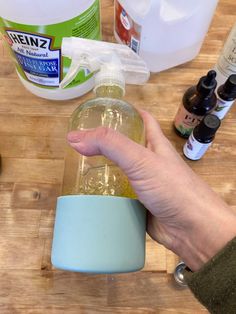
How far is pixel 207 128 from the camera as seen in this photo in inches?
17.3

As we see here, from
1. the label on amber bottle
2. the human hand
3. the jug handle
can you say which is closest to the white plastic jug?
the jug handle

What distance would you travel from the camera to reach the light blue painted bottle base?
1.02ft

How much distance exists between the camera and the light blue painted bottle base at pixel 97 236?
311mm

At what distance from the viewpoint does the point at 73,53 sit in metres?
0.43

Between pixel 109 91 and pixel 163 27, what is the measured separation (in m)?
0.16

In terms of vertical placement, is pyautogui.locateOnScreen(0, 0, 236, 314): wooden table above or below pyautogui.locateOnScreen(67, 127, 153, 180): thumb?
below

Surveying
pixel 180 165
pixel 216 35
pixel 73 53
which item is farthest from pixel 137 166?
pixel 216 35

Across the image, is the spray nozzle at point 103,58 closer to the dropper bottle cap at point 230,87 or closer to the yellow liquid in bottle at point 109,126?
the yellow liquid in bottle at point 109,126

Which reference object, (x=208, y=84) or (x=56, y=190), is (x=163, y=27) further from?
(x=56, y=190)

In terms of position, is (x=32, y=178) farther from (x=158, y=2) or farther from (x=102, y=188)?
(x=158, y=2)

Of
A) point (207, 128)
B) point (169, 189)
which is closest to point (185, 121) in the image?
point (207, 128)

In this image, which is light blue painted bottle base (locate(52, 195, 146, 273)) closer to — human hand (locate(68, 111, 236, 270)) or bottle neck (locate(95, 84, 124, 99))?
human hand (locate(68, 111, 236, 270))

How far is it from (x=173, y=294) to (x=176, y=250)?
0.26ft

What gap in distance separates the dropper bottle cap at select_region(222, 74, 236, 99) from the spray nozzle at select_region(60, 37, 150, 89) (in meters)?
0.12
